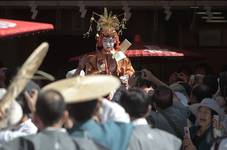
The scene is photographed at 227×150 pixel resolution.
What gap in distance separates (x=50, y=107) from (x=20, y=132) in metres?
0.70

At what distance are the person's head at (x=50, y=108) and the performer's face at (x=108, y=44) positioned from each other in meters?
3.66

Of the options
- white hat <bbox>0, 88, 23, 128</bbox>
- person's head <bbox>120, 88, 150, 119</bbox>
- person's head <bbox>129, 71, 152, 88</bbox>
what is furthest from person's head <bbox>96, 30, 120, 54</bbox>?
white hat <bbox>0, 88, 23, 128</bbox>

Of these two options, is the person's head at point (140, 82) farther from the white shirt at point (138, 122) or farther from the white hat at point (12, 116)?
the white hat at point (12, 116)

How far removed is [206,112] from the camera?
5.33m

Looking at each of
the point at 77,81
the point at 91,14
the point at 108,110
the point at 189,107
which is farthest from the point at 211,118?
the point at 91,14

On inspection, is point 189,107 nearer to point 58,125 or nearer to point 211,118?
point 211,118

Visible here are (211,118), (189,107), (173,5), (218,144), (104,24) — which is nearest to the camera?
(218,144)

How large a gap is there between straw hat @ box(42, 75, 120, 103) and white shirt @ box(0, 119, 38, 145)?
42cm

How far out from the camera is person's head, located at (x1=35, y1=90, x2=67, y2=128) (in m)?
3.62

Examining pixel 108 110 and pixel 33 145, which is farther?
pixel 108 110

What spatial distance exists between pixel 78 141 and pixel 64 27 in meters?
7.35

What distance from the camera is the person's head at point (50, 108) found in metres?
3.62

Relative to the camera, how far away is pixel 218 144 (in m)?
4.74

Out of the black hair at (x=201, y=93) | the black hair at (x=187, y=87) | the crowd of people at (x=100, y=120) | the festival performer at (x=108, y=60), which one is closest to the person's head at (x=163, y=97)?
the crowd of people at (x=100, y=120)
